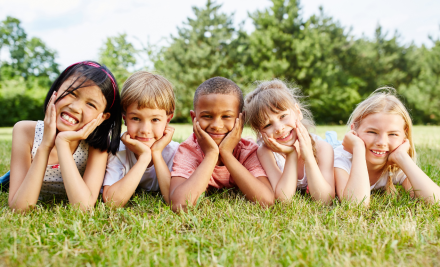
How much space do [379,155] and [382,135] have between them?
0.64 ft

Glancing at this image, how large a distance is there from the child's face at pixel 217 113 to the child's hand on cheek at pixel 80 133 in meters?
0.92

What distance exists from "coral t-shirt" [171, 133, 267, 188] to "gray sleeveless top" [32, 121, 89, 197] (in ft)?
2.82

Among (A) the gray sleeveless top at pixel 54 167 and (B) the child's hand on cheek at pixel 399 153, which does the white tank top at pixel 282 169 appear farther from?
(A) the gray sleeveless top at pixel 54 167

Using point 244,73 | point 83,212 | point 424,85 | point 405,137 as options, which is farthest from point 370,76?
point 83,212

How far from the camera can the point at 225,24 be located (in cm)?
3012

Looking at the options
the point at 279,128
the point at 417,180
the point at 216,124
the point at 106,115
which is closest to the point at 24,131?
the point at 106,115

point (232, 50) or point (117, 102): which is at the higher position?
point (232, 50)

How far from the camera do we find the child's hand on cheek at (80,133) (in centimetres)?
241

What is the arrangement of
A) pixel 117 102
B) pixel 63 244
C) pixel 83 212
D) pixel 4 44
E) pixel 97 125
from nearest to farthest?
pixel 63 244, pixel 83 212, pixel 97 125, pixel 117 102, pixel 4 44

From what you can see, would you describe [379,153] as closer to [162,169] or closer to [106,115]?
[162,169]

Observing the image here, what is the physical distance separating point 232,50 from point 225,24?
351 centimetres

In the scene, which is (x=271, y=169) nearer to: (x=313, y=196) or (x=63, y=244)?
(x=313, y=196)

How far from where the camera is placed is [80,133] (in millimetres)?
2451

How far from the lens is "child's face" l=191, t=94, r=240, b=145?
2.81 m
